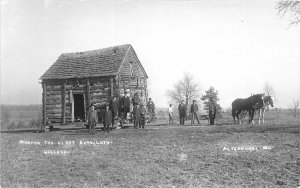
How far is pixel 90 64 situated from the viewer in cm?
2125

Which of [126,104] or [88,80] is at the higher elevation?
[88,80]

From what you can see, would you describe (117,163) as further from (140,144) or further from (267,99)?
(267,99)

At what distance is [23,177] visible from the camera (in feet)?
29.2

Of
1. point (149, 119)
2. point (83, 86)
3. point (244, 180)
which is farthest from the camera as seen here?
point (149, 119)

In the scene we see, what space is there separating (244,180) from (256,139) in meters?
4.16

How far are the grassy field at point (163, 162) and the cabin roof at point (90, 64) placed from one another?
25.3 feet

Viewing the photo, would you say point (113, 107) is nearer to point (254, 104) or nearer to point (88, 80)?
point (88, 80)

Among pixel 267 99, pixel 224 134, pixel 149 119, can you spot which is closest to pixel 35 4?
pixel 224 134

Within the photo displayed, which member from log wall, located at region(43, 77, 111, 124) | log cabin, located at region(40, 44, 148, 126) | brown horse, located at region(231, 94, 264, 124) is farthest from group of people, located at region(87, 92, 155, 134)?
brown horse, located at region(231, 94, 264, 124)

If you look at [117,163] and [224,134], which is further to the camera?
[224,134]

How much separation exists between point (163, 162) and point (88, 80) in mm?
12220

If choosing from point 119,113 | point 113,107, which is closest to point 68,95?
point 119,113

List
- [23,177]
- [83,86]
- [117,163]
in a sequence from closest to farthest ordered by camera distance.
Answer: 1. [23,177]
2. [117,163]
3. [83,86]

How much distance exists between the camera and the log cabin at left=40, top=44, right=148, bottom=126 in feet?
64.7
